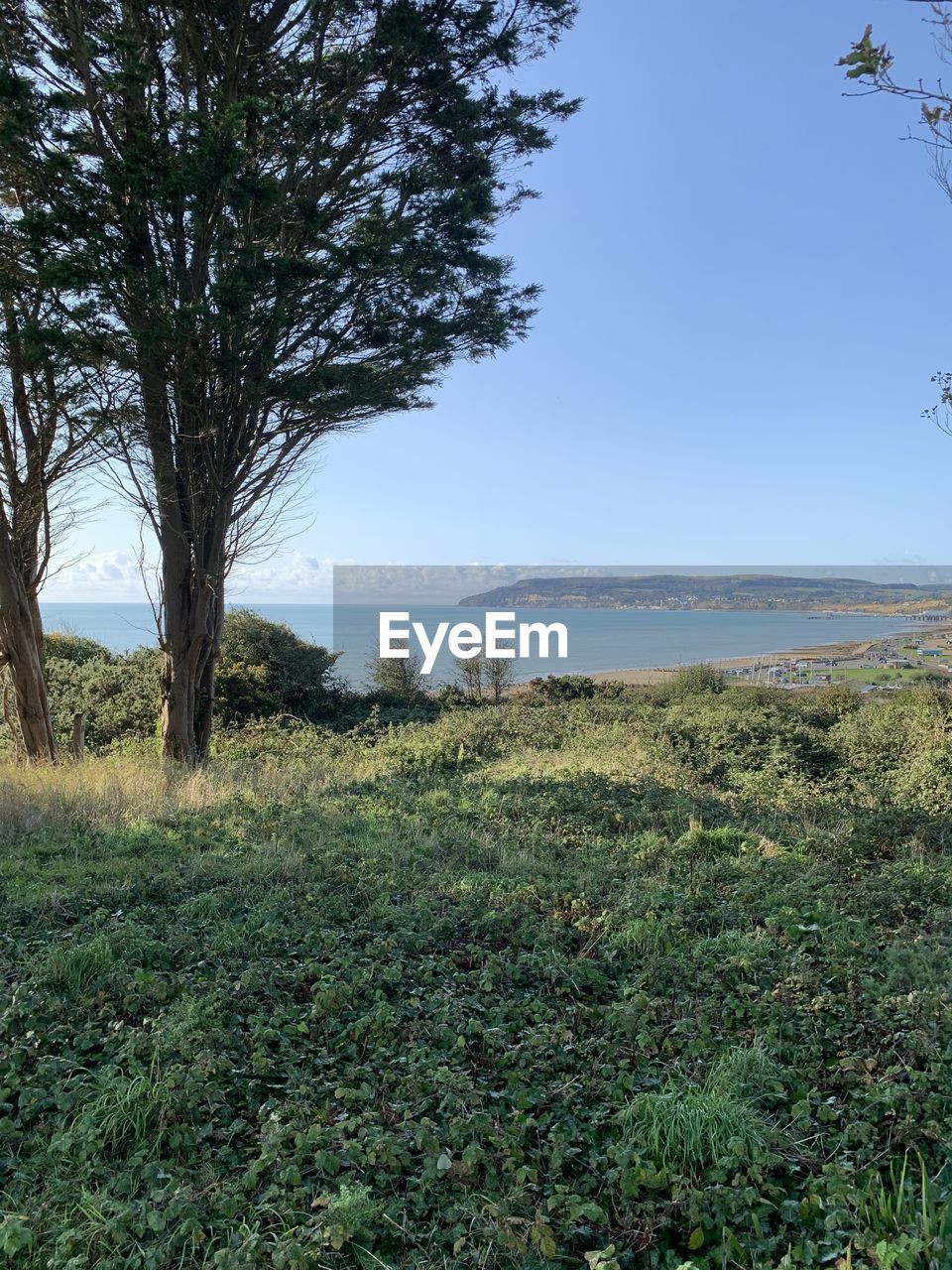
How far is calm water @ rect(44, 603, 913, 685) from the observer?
19.7 m

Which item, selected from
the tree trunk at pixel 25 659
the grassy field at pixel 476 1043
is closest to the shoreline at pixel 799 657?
the tree trunk at pixel 25 659

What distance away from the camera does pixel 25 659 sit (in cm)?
955

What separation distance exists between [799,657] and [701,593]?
6.92 m

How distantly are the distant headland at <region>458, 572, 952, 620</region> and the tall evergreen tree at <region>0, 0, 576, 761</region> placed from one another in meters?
18.0

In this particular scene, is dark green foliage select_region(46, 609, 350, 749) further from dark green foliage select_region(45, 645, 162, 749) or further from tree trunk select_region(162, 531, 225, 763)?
tree trunk select_region(162, 531, 225, 763)

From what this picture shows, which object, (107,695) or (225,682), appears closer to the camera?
(107,695)

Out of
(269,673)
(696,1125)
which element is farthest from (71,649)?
(696,1125)

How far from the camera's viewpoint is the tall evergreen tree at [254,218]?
7.27 meters

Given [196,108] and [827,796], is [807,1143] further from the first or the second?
[196,108]

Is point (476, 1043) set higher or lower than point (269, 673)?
lower

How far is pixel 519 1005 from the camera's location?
3238mm

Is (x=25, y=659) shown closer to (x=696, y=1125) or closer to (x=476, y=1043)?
(x=476, y=1043)

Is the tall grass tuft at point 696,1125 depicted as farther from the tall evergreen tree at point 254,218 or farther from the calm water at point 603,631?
the calm water at point 603,631

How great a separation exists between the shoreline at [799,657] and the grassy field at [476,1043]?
484 inches
